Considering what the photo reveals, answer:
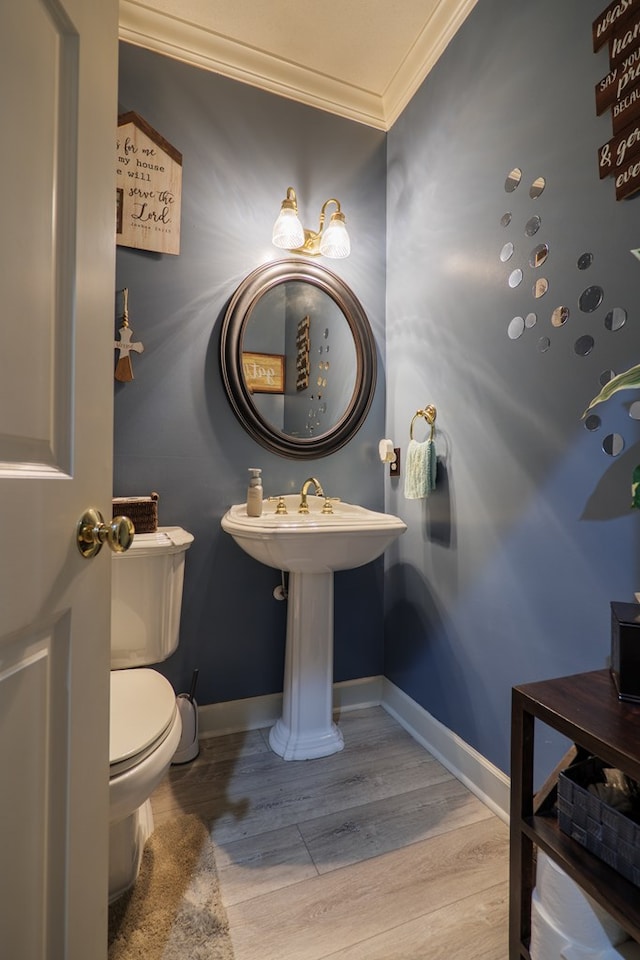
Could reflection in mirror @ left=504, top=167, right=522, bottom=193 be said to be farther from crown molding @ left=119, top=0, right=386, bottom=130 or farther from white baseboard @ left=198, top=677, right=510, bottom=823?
white baseboard @ left=198, top=677, right=510, bottom=823

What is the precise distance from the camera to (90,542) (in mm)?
681

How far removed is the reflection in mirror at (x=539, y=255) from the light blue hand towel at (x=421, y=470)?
647mm

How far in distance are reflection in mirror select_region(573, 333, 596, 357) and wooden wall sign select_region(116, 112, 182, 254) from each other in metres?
1.44

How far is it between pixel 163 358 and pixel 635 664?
1.68m

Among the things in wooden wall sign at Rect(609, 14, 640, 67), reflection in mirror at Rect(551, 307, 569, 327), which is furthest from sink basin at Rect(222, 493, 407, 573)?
wooden wall sign at Rect(609, 14, 640, 67)

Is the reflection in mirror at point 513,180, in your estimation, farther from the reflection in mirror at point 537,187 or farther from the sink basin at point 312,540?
the sink basin at point 312,540

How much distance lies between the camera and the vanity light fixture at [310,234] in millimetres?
1720

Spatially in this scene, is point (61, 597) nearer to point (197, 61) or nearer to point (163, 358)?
point (163, 358)

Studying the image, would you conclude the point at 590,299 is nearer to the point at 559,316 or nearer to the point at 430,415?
the point at 559,316

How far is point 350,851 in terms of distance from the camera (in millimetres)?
1236

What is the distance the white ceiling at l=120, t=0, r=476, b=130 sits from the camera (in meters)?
1.60

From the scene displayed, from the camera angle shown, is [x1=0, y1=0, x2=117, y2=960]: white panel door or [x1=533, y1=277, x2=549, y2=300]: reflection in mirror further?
[x1=533, y1=277, x2=549, y2=300]: reflection in mirror

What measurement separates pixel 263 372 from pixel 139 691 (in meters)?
1.23

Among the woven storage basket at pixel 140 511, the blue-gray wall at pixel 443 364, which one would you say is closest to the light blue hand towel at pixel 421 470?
the blue-gray wall at pixel 443 364
